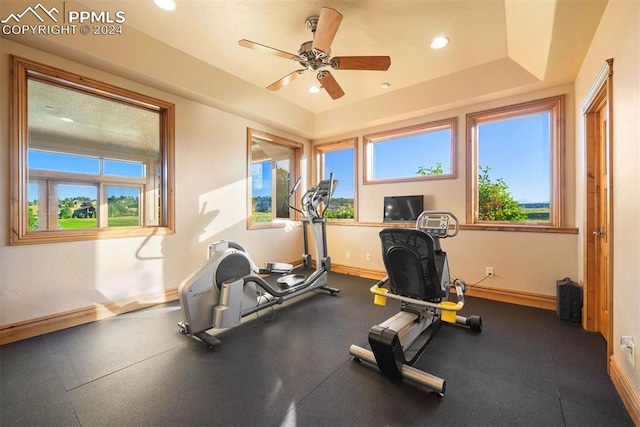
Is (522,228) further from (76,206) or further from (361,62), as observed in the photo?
(76,206)

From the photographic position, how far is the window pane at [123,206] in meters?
3.21

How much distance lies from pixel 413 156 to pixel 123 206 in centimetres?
430

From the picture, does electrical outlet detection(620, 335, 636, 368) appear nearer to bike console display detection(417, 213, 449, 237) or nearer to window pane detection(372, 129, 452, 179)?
bike console display detection(417, 213, 449, 237)

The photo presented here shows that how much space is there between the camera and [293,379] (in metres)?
1.84

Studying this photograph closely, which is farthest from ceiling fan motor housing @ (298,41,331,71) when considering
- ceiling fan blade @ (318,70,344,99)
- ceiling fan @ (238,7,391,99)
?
ceiling fan blade @ (318,70,344,99)

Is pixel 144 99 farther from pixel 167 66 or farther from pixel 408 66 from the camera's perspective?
pixel 408 66

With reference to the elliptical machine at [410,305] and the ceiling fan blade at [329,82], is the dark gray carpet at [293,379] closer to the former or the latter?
the elliptical machine at [410,305]

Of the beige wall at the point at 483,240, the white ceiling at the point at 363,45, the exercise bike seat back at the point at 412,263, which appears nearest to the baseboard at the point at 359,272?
the beige wall at the point at 483,240

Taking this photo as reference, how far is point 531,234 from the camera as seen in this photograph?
330 centimetres

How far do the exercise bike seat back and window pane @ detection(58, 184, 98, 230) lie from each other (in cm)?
330

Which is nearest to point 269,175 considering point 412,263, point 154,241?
point 154,241

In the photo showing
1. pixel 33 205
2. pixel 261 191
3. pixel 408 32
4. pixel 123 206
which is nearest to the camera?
pixel 33 205

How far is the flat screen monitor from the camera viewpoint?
417 cm

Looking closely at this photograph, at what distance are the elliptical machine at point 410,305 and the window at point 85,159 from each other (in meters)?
2.89
